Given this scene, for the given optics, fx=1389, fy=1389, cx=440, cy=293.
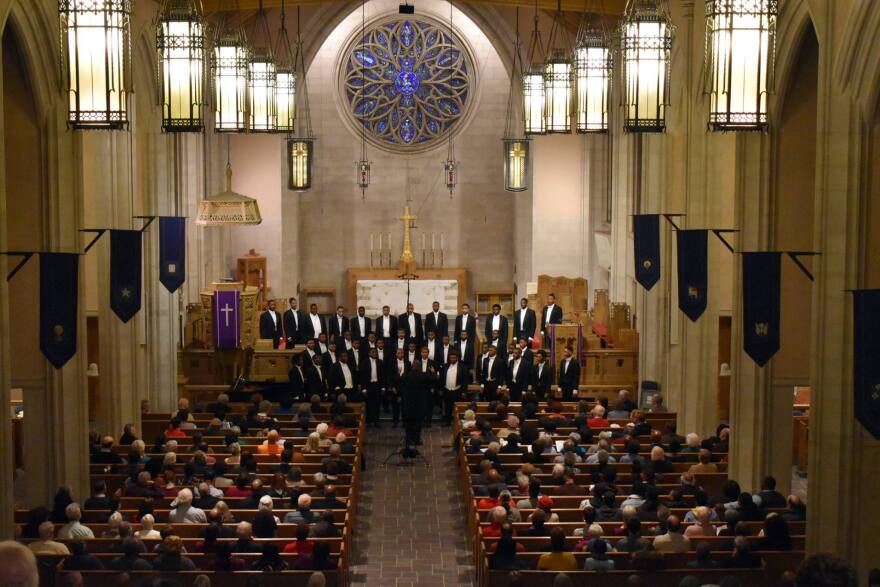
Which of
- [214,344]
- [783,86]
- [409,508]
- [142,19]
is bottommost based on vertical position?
[409,508]

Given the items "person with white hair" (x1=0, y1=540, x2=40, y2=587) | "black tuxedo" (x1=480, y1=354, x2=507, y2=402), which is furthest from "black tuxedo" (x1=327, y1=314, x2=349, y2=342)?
"person with white hair" (x1=0, y1=540, x2=40, y2=587)

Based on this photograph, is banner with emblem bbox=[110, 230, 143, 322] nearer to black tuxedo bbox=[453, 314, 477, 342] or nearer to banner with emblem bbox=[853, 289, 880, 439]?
black tuxedo bbox=[453, 314, 477, 342]

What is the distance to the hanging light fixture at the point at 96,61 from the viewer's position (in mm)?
13523

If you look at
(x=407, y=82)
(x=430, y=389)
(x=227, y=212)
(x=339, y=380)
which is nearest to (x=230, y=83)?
(x=227, y=212)

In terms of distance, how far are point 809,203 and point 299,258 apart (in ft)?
59.3

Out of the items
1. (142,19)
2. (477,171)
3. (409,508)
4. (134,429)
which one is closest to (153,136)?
(142,19)

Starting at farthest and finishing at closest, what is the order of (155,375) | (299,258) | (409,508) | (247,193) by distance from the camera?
(299,258)
(247,193)
(155,375)
(409,508)

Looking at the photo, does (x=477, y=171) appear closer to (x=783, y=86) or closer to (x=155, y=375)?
(x=155, y=375)

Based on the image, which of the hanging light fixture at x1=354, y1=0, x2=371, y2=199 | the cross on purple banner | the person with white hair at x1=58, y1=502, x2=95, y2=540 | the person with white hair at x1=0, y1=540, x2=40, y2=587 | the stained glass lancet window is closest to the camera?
the person with white hair at x1=0, y1=540, x2=40, y2=587

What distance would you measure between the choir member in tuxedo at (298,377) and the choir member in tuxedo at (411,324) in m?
2.46

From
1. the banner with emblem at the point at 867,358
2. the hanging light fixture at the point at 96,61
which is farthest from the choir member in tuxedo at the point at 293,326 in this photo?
the banner with emblem at the point at 867,358

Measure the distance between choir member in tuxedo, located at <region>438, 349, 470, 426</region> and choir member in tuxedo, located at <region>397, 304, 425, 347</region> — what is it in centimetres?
141

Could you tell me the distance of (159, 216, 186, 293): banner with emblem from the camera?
21062 mm

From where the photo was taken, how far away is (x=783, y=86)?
15.8 m
